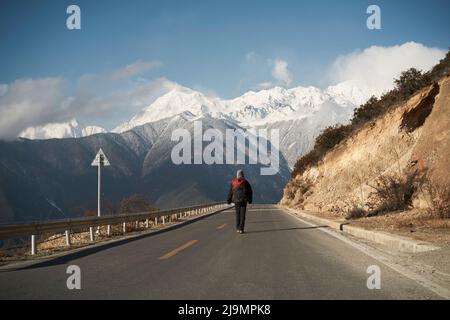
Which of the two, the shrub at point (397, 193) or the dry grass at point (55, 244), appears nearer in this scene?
the dry grass at point (55, 244)

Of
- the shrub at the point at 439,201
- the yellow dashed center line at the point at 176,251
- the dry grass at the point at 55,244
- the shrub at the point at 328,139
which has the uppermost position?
the shrub at the point at 328,139

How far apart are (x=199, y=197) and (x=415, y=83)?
137 m

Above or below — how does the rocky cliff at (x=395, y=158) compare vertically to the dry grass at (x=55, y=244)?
above

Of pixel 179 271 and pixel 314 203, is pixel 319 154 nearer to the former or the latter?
pixel 314 203

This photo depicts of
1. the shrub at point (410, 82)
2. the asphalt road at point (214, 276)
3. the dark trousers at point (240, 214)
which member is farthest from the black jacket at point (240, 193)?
the shrub at point (410, 82)

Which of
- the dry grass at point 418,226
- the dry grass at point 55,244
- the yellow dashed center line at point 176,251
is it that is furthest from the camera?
the dry grass at point 418,226

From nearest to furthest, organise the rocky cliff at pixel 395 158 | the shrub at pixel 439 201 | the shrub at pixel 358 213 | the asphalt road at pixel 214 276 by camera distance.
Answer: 1. the asphalt road at pixel 214 276
2. the shrub at pixel 439 201
3. the rocky cliff at pixel 395 158
4. the shrub at pixel 358 213

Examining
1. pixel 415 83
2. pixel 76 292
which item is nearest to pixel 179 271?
pixel 76 292

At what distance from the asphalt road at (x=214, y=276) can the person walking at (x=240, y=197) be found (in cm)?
446

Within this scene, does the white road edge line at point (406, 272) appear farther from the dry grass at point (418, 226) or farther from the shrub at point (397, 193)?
the shrub at point (397, 193)

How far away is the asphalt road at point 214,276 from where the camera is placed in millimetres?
5977

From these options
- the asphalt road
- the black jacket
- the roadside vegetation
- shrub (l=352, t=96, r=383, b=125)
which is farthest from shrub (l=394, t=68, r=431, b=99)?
the asphalt road

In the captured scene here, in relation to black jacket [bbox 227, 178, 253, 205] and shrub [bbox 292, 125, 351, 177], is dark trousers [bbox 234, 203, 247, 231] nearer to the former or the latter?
black jacket [bbox 227, 178, 253, 205]

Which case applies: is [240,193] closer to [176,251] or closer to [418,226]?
[176,251]
